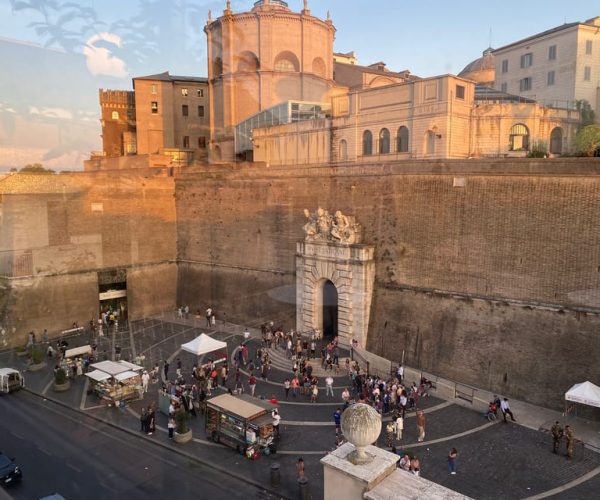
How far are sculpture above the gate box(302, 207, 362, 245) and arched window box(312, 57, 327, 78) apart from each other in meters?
24.1

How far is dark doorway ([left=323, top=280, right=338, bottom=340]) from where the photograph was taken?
29.2m

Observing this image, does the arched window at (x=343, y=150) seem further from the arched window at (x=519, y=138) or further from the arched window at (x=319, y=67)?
the arched window at (x=319, y=67)

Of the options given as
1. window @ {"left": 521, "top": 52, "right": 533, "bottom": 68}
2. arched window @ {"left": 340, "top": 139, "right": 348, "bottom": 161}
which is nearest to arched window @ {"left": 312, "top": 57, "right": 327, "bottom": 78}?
arched window @ {"left": 340, "top": 139, "right": 348, "bottom": 161}

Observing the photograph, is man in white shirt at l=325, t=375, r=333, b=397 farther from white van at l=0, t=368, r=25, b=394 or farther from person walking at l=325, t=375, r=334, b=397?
white van at l=0, t=368, r=25, b=394

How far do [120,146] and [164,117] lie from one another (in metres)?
7.72

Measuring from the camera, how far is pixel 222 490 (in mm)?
15797

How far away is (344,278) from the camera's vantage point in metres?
27.3

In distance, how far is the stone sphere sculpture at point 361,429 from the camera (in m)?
8.27

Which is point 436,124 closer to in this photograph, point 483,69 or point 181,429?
point 181,429

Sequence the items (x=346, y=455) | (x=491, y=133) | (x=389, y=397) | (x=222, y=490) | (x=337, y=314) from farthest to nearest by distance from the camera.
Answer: (x=491, y=133)
(x=337, y=314)
(x=389, y=397)
(x=222, y=490)
(x=346, y=455)

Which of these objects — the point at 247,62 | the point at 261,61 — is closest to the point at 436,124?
the point at 261,61

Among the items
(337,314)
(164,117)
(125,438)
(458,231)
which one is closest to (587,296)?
(458,231)

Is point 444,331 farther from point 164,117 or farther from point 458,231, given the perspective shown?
point 164,117

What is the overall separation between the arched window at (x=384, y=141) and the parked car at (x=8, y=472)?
2535 cm
